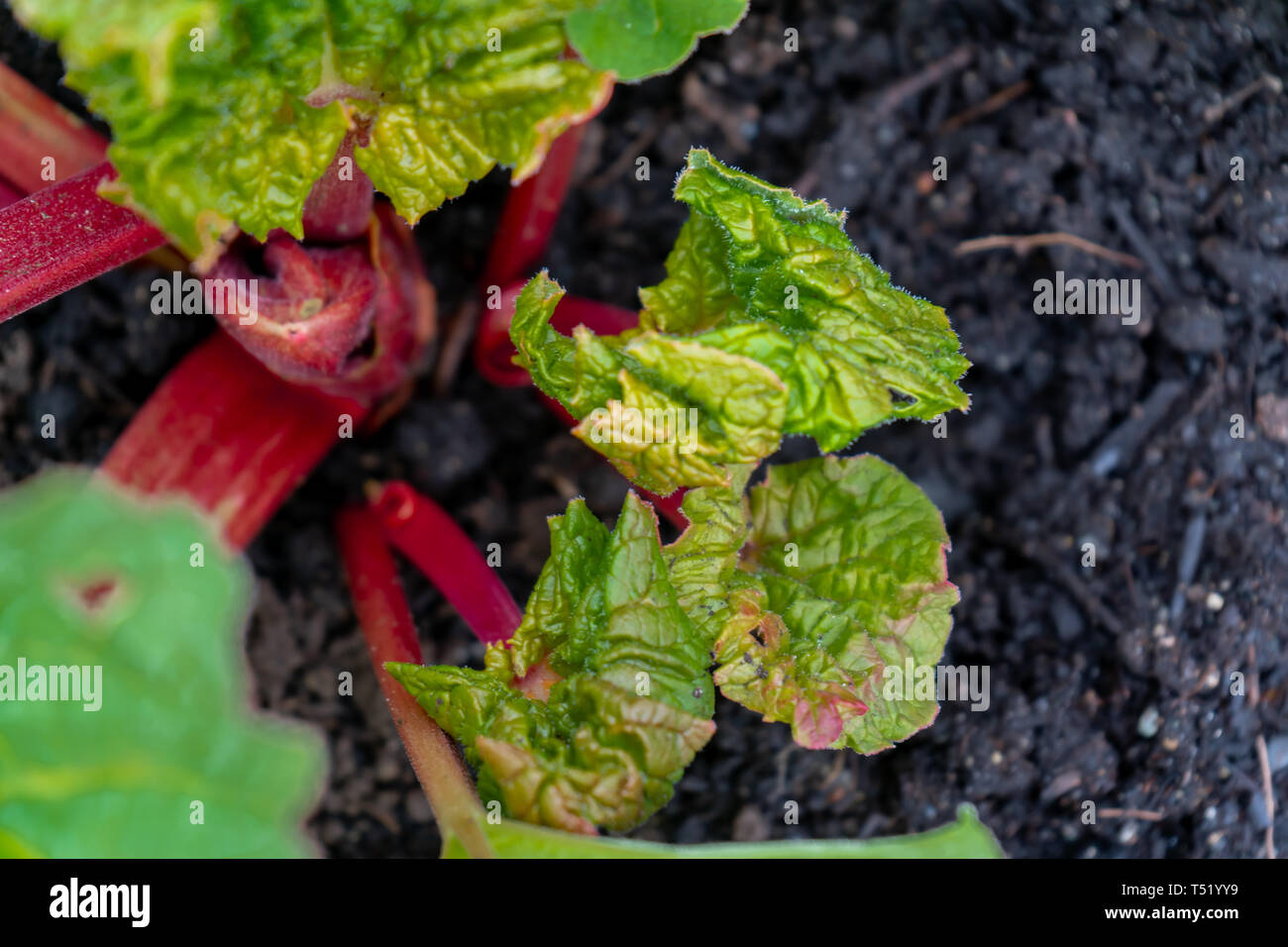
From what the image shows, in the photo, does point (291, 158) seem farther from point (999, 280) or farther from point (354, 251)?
point (999, 280)

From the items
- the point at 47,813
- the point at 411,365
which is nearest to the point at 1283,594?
the point at 411,365

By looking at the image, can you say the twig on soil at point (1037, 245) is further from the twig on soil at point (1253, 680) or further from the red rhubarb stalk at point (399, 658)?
the red rhubarb stalk at point (399, 658)

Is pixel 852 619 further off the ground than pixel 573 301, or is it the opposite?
pixel 573 301

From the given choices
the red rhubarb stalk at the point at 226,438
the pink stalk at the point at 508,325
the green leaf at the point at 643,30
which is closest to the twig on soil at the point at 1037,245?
the pink stalk at the point at 508,325

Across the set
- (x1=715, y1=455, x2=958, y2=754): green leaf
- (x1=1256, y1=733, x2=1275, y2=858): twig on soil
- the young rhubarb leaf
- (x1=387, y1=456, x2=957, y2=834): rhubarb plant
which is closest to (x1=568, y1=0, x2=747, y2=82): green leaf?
the young rhubarb leaf

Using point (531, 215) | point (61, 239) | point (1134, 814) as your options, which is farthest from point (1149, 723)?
point (61, 239)
